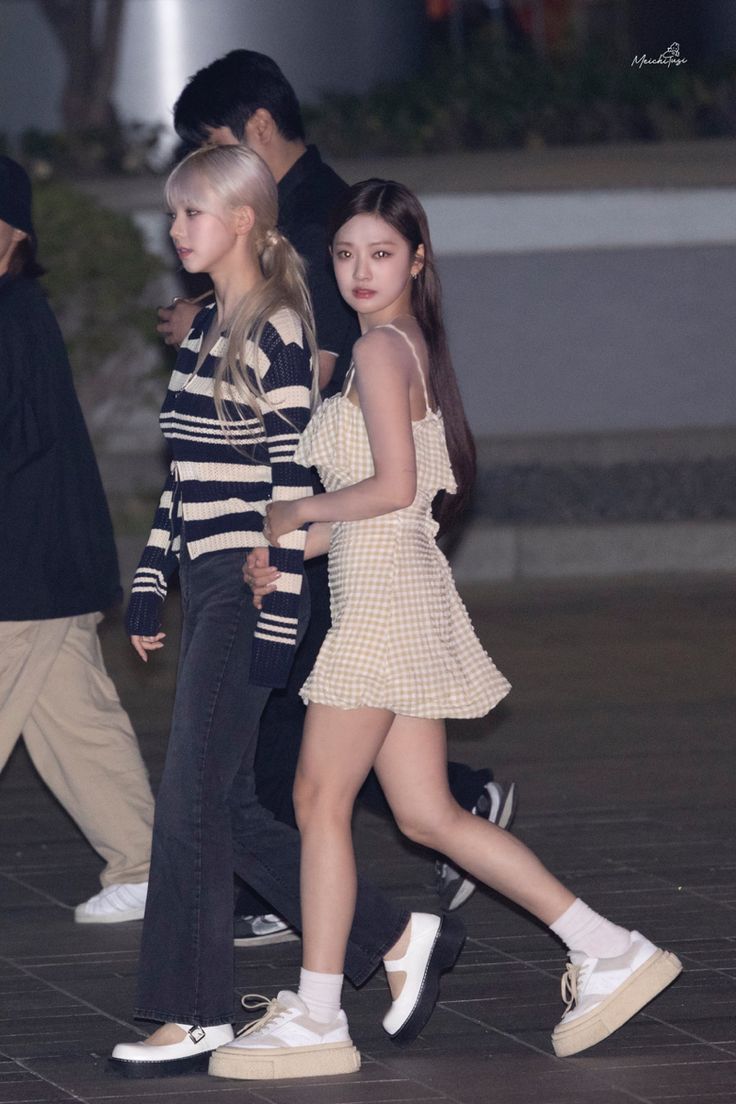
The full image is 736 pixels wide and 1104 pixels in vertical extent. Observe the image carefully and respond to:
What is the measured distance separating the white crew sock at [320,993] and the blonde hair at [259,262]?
46.9 inches

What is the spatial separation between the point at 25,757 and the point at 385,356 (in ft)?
13.1

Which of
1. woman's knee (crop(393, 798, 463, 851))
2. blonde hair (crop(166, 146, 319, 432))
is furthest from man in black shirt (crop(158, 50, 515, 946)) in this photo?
woman's knee (crop(393, 798, 463, 851))

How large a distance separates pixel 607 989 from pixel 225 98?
2.40 m

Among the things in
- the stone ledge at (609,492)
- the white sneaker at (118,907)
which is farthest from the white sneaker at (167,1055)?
the stone ledge at (609,492)

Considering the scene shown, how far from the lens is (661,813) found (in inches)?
265

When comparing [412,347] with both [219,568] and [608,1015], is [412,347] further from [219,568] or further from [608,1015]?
[608,1015]

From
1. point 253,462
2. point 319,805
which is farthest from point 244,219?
point 319,805

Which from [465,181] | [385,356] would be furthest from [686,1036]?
[465,181]

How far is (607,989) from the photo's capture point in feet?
14.6

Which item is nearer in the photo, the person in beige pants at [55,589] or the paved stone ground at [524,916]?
the paved stone ground at [524,916]

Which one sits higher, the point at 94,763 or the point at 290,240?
the point at 290,240

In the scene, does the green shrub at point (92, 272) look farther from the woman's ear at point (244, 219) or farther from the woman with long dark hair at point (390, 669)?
the woman with long dark hair at point (390, 669)

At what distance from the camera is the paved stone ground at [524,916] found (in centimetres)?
435

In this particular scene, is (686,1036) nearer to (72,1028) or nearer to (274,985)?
(274,985)
